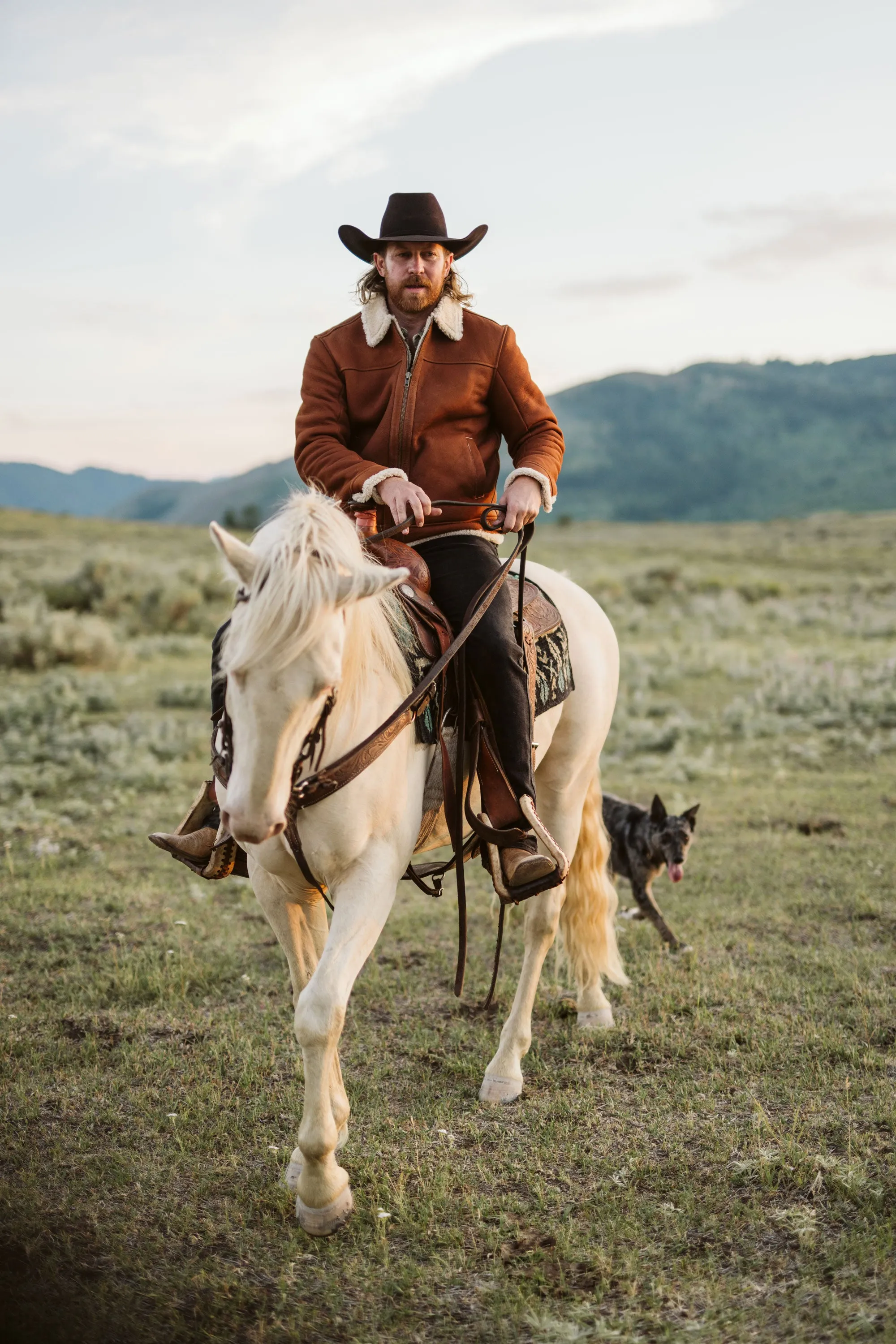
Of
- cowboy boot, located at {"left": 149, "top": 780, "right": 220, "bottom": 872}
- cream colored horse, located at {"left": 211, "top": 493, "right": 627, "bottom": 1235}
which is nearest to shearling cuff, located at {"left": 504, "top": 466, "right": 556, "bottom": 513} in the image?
cream colored horse, located at {"left": 211, "top": 493, "right": 627, "bottom": 1235}

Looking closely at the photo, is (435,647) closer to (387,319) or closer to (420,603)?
(420,603)

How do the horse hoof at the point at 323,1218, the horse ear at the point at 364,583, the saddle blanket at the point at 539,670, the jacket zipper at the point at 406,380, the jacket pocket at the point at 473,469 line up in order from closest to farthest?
the horse ear at the point at 364,583
the horse hoof at the point at 323,1218
the saddle blanket at the point at 539,670
the jacket zipper at the point at 406,380
the jacket pocket at the point at 473,469

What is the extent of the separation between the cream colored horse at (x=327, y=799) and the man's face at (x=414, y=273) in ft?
4.47

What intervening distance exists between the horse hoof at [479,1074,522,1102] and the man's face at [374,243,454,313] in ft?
11.2

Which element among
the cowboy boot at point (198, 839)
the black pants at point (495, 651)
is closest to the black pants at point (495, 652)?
the black pants at point (495, 651)

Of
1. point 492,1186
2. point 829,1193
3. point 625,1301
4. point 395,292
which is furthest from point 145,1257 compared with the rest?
A: point 395,292

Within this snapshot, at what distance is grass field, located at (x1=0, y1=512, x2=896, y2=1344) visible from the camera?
10.6 feet

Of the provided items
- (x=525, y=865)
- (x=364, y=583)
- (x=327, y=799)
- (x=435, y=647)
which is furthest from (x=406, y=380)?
(x=525, y=865)

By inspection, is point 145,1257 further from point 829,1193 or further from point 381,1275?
point 829,1193

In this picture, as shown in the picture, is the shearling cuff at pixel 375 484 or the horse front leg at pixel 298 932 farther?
the shearling cuff at pixel 375 484

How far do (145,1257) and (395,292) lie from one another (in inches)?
149

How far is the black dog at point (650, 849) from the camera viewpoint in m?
6.93

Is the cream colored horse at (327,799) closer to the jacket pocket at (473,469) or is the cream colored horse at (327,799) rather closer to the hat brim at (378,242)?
the jacket pocket at (473,469)

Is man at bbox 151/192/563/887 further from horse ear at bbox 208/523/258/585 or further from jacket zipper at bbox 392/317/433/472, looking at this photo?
horse ear at bbox 208/523/258/585
